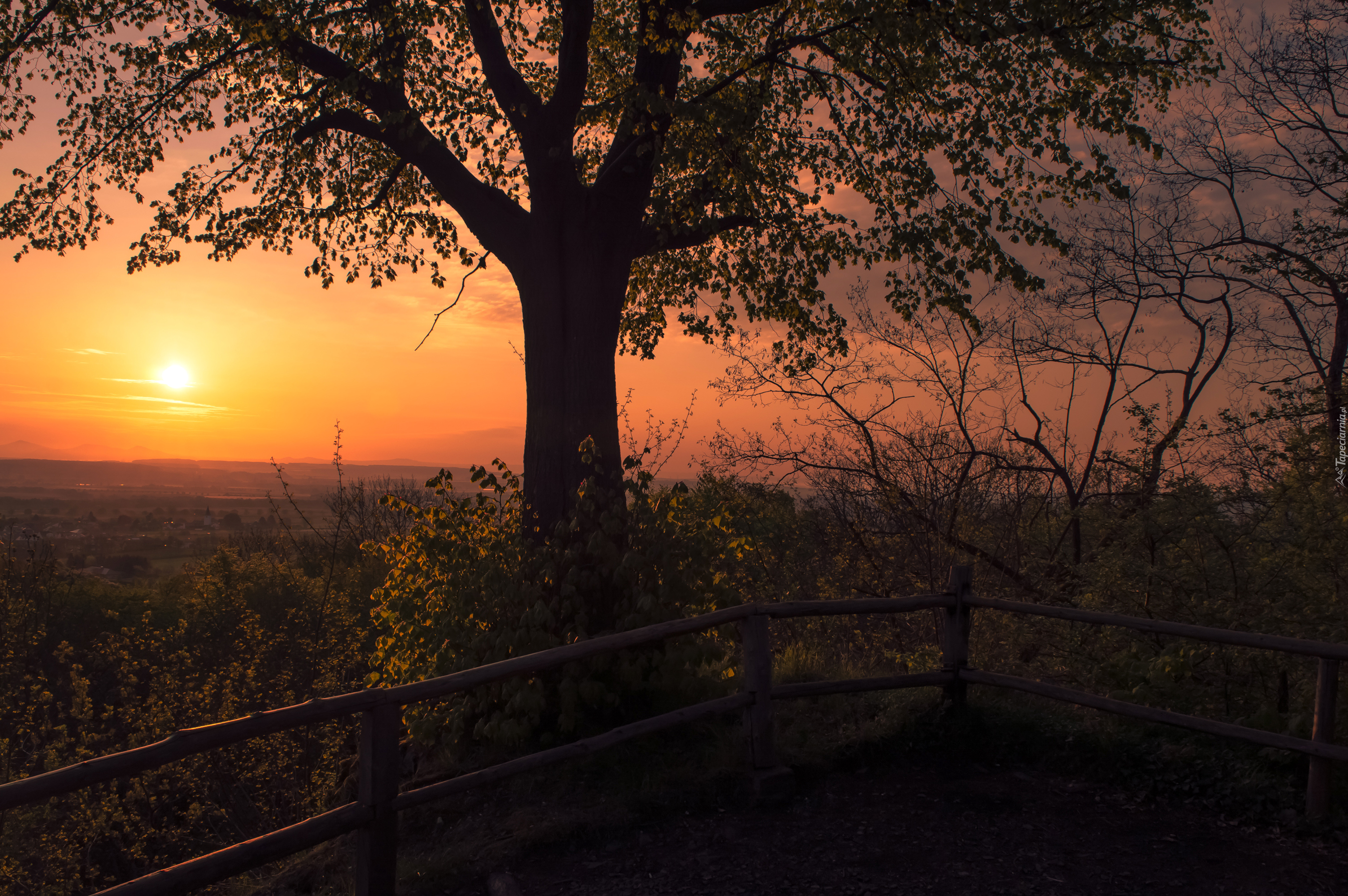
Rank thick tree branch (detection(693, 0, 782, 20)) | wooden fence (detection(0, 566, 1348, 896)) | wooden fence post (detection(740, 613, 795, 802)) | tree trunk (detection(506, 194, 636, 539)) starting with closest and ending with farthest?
wooden fence (detection(0, 566, 1348, 896)), wooden fence post (detection(740, 613, 795, 802)), tree trunk (detection(506, 194, 636, 539)), thick tree branch (detection(693, 0, 782, 20))

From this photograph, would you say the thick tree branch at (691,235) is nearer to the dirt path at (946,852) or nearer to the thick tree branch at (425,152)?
the thick tree branch at (425,152)

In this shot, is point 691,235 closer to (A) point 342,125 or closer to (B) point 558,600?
(A) point 342,125

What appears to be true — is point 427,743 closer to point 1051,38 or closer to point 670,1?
point 670,1

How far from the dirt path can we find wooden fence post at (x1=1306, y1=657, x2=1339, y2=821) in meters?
0.25

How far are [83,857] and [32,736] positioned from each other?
3237 mm

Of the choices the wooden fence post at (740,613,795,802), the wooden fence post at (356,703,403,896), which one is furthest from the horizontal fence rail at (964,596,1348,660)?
the wooden fence post at (356,703,403,896)

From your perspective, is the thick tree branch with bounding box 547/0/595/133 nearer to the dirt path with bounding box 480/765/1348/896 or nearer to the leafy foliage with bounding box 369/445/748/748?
the leafy foliage with bounding box 369/445/748/748

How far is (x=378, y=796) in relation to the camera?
4.39 meters

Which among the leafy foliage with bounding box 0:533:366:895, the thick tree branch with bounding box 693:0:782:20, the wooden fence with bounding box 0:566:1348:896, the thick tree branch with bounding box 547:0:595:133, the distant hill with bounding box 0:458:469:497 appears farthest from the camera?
the distant hill with bounding box 0:458:469:497

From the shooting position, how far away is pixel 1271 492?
8297 mm

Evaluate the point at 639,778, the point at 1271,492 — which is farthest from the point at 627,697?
the point at 1271,492

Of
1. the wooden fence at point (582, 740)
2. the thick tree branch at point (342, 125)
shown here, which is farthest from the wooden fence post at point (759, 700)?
the thick tree branch at point (342, 125)

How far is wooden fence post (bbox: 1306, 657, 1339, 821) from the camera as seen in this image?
5082 mm

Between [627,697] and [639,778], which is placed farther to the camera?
[627,697]
